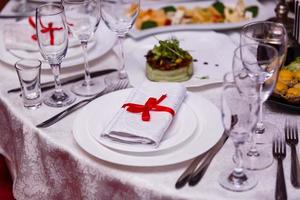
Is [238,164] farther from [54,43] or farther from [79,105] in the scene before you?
[54,43]

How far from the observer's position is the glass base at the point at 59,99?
1.53 meters

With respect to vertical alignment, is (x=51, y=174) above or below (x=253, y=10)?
below

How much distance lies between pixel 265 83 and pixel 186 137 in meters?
0.22

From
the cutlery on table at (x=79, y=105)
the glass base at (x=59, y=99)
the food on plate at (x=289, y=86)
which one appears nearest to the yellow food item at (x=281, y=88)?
the food on plate at (x=289, y=86)

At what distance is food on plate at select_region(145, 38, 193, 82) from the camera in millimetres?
1619

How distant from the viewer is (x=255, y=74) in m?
1.21

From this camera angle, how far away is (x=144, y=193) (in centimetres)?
119

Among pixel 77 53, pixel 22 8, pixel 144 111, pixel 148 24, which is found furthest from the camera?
pixel 22 8

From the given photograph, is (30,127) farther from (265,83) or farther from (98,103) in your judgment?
(265,83)

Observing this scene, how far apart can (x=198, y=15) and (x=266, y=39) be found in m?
0.71

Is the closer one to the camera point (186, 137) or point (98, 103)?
point (186, 137)

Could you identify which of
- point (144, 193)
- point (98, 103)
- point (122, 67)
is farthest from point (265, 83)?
point (122, 67)

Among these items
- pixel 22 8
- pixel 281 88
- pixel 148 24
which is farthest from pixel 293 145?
pixel 22 8

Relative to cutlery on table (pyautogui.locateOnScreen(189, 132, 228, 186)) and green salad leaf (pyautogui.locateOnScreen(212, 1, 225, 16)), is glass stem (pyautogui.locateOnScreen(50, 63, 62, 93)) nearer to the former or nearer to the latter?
cutlery on table (pyautogui.locateOnScreen(189, 132, 228, 186))
